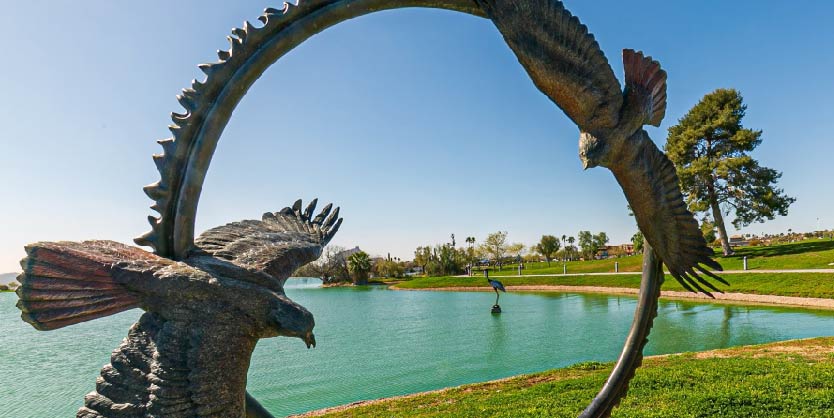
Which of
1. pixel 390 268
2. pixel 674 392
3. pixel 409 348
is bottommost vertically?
pixel 409 348

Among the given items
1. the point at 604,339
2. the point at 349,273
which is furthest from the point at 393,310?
the point at 349,273

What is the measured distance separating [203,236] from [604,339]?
1300 cm

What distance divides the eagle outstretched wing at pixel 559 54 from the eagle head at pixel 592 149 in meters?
0.11

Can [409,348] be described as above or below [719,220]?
below

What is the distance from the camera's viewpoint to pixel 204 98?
185 cm

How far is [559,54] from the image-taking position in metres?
2.07

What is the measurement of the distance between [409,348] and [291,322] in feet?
39.1

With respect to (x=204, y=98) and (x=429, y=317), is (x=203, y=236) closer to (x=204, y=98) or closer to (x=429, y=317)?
(x=204, y=98)

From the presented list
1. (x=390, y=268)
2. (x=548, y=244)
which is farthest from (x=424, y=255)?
(x=548, y=244)

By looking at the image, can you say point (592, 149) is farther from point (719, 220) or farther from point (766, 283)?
point (719, 220)

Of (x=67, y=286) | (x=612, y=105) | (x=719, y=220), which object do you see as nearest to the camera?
(x=67, y=286)

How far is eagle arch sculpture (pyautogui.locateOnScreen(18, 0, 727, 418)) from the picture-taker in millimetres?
1577

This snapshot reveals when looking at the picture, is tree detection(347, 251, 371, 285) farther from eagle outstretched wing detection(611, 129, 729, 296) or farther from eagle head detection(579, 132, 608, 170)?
eagle head detection(579, 132, 608, 170)

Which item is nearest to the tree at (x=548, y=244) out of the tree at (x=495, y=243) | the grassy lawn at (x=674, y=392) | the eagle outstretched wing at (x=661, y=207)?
the tree at (x=495, y=243)
